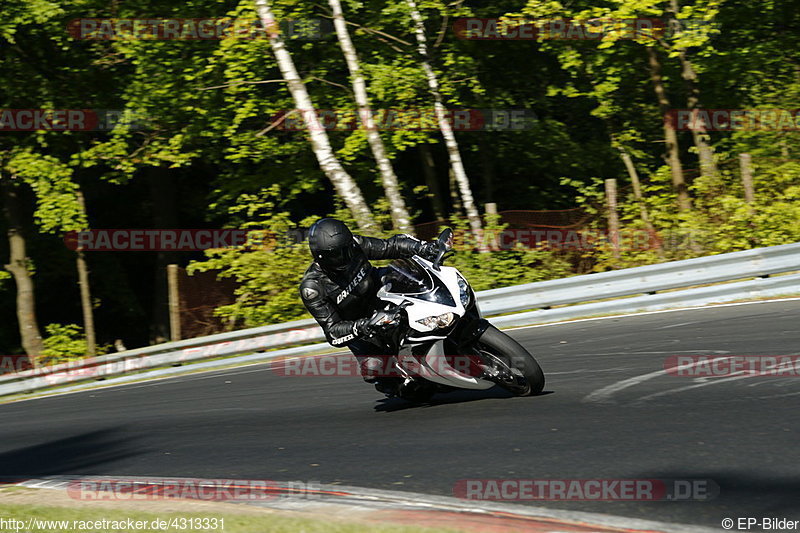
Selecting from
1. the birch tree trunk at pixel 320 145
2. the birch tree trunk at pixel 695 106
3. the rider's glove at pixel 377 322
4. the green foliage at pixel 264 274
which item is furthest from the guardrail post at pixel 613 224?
the rider's glove at pixel 377 322

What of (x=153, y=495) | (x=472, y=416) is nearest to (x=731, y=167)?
(x=472, y=416)

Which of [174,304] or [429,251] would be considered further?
[174,304]

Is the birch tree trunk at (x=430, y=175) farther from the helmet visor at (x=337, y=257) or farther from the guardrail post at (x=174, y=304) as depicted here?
the helmet visor at (x=337, y=257)

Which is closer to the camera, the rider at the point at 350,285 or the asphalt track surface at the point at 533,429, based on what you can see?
the asphalt track surface at the point at 533,429

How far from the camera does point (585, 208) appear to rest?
602 inches

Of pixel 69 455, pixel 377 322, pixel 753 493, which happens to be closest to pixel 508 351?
pixel 377 322

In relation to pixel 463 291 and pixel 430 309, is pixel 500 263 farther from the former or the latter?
pixel 430 309

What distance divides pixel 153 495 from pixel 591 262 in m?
10.5

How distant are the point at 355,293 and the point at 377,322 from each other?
2.07 ft

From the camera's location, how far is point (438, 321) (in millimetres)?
7113

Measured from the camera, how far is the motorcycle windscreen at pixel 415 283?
7.18 meters

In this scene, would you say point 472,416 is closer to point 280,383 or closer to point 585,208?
point 280,383

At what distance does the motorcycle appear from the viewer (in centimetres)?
716

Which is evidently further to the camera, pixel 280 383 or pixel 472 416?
pixel 280 383
